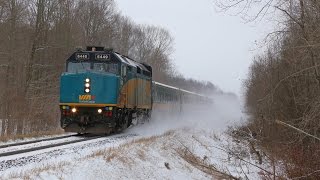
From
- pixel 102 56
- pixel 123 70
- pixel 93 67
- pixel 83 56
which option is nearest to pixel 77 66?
pixel 83 56

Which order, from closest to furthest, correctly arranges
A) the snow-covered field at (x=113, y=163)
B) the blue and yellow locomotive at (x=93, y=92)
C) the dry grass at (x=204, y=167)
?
1. the snow-covered field at (x=113, y=163)
2. the dry grass at (x=204, y=167)
3. the blue and yellow locomotive at (x=93, y=92)

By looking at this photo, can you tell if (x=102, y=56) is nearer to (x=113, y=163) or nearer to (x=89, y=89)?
(x=89, y=89)

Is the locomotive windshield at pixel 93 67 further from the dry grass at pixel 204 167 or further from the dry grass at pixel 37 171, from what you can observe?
the dry grass at pixel 37 171

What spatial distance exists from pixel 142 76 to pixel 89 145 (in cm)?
1035

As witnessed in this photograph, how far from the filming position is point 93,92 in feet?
61.7

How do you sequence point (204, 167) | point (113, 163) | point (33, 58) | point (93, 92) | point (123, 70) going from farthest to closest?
1. point (33, 58)
2. point (123, 70)
3. point (93, 92)
4. point (204, 167)
5. point (113, 163)

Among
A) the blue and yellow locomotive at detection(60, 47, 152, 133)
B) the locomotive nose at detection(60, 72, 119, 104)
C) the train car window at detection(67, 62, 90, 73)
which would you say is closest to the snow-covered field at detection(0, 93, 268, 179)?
the blue and yellow locomotive at detection(60, 47, 152, 133)

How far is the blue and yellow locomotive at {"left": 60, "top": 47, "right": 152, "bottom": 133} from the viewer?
736 inches

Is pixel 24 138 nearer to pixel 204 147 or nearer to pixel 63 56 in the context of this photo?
pixel 204 147

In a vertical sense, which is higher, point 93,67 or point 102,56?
point 102,56

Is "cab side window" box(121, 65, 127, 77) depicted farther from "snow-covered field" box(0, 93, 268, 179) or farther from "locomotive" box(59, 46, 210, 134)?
"snow-covered field" box(0, 93, 268, 179)

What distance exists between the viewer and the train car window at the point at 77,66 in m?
19.4

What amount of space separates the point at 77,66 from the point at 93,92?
5.11ft

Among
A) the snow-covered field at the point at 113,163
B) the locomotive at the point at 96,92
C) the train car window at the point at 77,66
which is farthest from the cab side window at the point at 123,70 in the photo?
the snow-covered field at the point at 113,163
